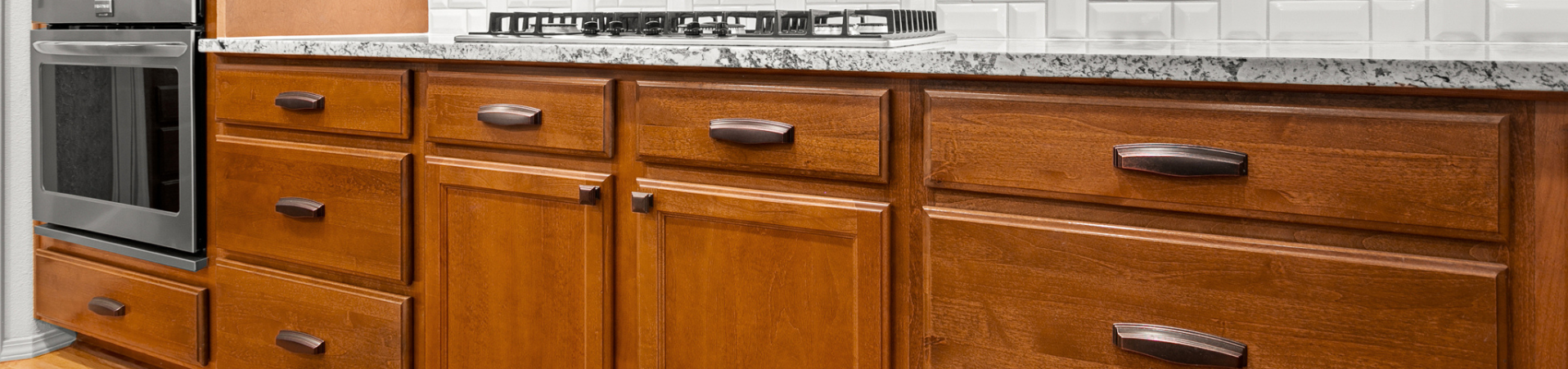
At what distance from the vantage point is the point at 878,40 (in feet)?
4.48

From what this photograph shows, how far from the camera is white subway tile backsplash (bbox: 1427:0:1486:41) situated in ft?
4.93

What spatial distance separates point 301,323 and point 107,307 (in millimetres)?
637

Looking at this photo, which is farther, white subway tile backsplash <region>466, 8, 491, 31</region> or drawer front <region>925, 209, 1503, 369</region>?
white subway tile backsplash <region>466, 8, 491, 31</region>

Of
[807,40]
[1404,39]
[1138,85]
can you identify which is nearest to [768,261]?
[807,40]

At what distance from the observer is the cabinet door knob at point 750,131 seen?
1.25 meters

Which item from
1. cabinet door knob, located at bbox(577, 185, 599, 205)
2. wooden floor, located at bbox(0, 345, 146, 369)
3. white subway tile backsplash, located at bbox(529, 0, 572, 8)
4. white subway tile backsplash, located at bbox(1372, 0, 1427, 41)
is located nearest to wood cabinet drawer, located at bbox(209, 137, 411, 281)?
cabinet door knob, located at bbox(577, 185, 599, 205)

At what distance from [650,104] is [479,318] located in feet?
1.51

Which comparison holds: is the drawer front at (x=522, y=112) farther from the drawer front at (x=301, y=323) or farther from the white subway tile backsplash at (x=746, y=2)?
the white subway tile backsplash at (x=746, y=2)

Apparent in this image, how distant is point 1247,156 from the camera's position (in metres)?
1.01

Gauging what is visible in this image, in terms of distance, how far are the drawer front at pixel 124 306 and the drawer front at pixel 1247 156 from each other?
5.00 ft

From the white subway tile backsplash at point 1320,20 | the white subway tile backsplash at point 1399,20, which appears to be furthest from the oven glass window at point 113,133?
the white subway tile backsplash at point 1399,20

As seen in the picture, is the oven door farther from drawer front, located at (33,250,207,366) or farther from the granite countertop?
the granite countertop

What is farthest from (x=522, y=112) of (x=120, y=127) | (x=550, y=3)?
(x=120, y=127)

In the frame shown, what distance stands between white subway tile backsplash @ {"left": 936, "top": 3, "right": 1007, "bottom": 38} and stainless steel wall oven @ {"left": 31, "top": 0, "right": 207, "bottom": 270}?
137 centimetres
